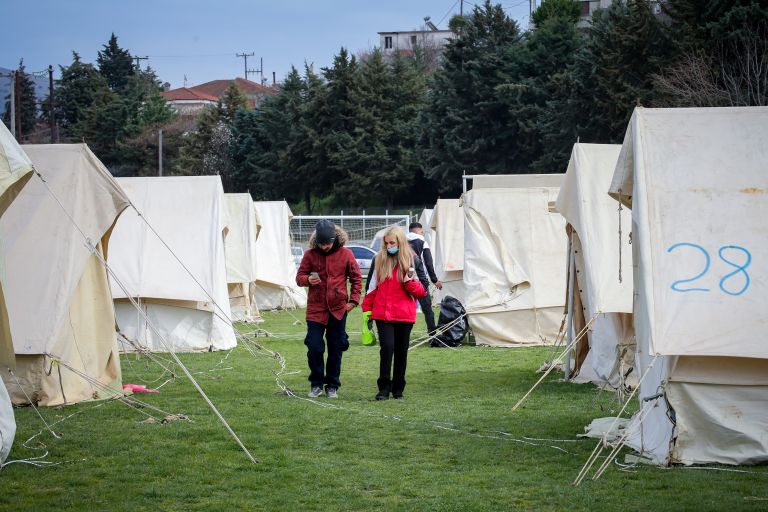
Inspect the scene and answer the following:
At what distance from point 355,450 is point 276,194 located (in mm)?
63691

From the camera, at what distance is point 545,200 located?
60.8 ft

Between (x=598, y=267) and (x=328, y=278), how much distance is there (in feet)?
10.1

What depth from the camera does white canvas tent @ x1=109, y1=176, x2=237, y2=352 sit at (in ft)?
56.7

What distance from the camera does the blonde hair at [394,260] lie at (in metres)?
11.3

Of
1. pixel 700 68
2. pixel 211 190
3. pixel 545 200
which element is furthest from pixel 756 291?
pixel 700 68

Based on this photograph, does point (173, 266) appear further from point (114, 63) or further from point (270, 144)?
point (114, 63)

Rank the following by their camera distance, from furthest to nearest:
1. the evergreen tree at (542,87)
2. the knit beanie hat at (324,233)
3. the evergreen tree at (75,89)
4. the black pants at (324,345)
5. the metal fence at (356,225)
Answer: the evergreen tree at (75,89) < the metal fence at (356,225) < the evergreen tree at (542,87) < the black pants at (324,345) < the knit beanie hat at (324,233)

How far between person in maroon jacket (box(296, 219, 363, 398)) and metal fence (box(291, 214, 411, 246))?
41953 mm

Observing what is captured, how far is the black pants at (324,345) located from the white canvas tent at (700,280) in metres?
3.76

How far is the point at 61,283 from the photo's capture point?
11367 mm

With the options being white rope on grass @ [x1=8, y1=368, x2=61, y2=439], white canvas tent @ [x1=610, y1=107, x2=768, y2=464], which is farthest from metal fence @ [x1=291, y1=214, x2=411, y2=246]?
white canvas tent @ [x1=610, y1=107, x2=768, y2=464]

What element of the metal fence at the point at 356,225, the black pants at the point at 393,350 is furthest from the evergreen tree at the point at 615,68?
the black pants at the point at 393,350

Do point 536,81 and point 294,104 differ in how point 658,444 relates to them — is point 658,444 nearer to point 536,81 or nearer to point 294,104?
point 536,81

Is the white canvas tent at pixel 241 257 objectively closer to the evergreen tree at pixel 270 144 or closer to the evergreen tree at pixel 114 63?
the evergreen tree at pixel 270 144
